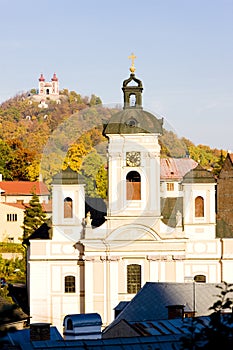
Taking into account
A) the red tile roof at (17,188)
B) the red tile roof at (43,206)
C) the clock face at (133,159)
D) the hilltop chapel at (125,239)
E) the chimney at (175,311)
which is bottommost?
the chimney at (175,311)

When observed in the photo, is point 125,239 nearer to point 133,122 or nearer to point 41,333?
point 133,122

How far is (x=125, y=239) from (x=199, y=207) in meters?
3.61

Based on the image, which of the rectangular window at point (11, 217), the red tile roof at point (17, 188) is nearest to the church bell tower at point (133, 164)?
the rectangular window at point (11, 217)

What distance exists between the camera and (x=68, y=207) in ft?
164

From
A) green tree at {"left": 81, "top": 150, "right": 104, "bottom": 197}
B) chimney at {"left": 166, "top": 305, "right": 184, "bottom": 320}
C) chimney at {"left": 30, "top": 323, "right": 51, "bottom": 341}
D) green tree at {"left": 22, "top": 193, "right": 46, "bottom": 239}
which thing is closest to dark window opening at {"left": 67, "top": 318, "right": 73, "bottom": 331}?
chimney at {"left": 30, "top": 323, "right": 51, "bottom": 341}

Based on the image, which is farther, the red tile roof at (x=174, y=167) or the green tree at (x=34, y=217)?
the green tree at (x=34, y=217)

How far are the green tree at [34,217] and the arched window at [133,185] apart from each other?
2613 cm

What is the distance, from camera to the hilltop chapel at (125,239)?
4900cm

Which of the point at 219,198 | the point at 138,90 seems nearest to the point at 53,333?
the point at 138,90

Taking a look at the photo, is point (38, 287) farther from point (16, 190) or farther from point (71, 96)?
point (71, 96)

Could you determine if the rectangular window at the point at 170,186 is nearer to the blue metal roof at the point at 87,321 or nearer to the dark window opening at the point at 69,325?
the dark window opening at the point at 69,325

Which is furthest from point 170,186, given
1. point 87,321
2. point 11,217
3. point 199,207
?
point 11,217

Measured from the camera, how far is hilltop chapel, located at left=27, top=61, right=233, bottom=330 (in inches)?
1929

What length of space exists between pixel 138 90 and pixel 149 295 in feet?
53.4
